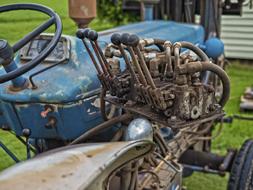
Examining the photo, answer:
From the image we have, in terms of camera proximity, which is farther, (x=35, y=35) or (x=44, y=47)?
(x=44, y=47)

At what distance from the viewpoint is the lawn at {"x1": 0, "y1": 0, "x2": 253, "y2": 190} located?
102 inches

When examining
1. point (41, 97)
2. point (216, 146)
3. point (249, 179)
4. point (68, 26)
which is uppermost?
point (68, 26)

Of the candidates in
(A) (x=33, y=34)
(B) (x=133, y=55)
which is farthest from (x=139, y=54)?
(A) (x=33, y=34)

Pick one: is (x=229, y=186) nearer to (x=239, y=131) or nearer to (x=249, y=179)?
(x=249, y=179)

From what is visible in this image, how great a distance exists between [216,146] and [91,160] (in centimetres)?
381

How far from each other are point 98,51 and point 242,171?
1.50 metres

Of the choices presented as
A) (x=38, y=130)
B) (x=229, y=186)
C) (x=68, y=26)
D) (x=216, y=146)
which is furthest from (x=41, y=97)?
(x=216, y=146)

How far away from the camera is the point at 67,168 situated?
1.47m

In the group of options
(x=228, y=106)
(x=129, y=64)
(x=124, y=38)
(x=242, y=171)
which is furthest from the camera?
(x=228, y=106)

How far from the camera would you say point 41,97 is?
247cm

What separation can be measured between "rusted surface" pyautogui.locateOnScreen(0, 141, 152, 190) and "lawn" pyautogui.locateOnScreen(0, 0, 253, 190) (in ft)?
3.44

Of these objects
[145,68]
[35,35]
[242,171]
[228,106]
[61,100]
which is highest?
[35,35]

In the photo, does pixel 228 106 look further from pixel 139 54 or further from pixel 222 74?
pixel 139 54

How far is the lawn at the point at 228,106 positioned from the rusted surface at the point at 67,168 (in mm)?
1047
